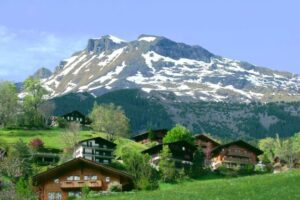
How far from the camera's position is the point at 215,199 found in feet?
149

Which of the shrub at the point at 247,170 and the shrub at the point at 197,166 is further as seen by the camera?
the shrub at the point at 247,170

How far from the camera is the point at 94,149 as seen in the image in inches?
5591

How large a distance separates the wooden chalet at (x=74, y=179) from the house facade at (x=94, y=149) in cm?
4144

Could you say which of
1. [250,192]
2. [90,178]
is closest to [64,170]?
[90,178]

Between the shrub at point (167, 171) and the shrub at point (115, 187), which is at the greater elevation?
the shrub at point (167, 171)

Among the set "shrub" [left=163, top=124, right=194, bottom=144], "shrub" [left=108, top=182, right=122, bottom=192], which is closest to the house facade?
"shrub" [left=163, top=124, right=194, bottom=144]

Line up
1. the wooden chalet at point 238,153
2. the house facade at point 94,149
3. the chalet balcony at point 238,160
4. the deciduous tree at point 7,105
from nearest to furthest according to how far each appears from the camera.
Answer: the house facade at point 94,149 < the chalet balcony at point 238,160 < the wooden chalet at point 238,153 < the deciduous tree at point 7,105

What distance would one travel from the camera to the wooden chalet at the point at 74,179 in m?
92.4

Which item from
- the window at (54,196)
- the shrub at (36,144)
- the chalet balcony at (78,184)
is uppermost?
the shrub at (36,144)

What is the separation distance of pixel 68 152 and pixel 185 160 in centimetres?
2556

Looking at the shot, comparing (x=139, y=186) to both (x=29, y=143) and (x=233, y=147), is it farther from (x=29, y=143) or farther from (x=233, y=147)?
(x=233, y=147)

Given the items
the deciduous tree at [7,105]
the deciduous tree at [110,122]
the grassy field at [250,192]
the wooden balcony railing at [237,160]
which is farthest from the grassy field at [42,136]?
the grassy field at [250,192]

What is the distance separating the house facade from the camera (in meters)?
140

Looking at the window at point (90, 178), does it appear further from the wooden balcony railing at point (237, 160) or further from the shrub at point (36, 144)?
the wooden balcony railing at point (237, 160)
